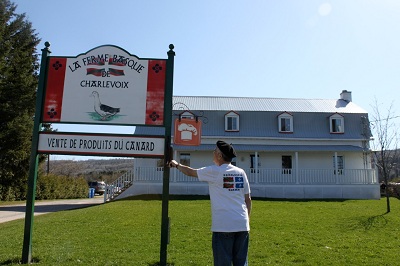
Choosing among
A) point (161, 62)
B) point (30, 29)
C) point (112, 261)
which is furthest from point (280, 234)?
point (30, 29)

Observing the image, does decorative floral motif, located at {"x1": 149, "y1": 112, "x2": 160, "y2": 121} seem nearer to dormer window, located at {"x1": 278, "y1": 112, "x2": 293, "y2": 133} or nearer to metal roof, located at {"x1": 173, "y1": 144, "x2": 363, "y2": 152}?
metal roof, located at {"x1": 173, "y1": 144, "x2": 363, "y2": 152}

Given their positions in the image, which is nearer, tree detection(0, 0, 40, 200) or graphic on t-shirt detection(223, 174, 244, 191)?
graphic on t-shirt detection(223, 174, 244, 191)

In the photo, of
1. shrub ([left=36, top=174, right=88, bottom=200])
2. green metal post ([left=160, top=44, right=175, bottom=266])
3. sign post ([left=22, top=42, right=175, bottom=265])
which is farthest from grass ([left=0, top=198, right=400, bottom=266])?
shrub ([left=36, top=174, right=88, bottom=200])

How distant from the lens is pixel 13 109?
1005 inches

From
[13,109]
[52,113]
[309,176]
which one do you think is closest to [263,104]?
[309,176]

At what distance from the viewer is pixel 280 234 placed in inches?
340

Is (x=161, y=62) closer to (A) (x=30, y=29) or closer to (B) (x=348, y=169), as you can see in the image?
(B) (x=348, y=169)

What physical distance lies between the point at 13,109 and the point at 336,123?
2344cm

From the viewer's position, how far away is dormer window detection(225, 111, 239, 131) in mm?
26328

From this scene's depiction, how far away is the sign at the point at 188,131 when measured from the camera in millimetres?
7723

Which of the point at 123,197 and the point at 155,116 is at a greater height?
the point at 155,116

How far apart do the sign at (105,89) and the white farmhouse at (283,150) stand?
16403 mm

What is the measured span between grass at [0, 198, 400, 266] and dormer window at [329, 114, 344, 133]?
52.1 feet

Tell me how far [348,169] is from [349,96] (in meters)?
9.13
